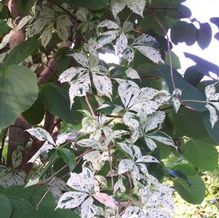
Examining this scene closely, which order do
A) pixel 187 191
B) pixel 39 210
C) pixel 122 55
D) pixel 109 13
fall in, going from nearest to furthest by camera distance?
pixel 39 210
pixel 122 55
pixel 109 13
pixel 187 191

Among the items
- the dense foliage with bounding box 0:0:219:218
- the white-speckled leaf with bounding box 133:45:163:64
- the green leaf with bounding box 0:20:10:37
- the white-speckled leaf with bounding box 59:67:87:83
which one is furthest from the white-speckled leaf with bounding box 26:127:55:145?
the green leaf with bounding box 0:20:10:37

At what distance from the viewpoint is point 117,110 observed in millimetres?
615

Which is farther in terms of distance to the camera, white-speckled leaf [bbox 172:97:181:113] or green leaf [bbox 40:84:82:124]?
green leaf [bbox 40:84:82:124]

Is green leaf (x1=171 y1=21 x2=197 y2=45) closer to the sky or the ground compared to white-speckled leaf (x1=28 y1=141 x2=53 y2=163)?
closer to the sky

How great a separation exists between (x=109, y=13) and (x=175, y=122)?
0.24 metres

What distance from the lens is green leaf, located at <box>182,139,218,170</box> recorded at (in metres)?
0.95

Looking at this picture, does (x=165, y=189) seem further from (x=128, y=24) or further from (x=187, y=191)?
(x=187, y=191)

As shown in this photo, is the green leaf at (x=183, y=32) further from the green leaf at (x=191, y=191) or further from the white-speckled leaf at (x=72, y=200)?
the white-speckled leaf at (x=72, y=200)

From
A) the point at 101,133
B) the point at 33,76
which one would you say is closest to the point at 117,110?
the point at 101,133

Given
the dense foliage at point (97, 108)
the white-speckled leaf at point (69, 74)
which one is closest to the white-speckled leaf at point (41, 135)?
the dense foliage at point (97, 108)

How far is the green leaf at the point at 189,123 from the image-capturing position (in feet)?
2.45

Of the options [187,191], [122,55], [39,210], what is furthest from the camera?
[187,191]

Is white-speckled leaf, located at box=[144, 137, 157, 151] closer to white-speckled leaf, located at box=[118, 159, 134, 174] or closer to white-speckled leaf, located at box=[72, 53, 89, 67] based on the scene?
white-speckled leaf, located at box=[118, 159, 134, 174]

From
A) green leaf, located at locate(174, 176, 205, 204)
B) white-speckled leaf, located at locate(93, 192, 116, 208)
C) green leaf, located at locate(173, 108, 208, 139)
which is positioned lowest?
green leaf, located at locate(174, 176, 205, 204)
